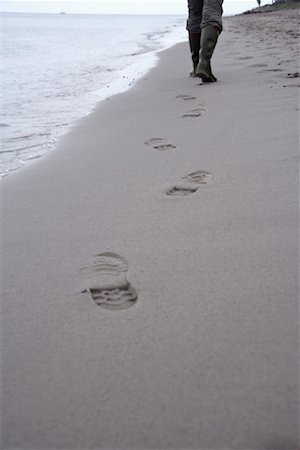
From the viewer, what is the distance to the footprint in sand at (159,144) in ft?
7.20

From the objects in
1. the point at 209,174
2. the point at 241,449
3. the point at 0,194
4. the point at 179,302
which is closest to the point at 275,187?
the point at 209,174

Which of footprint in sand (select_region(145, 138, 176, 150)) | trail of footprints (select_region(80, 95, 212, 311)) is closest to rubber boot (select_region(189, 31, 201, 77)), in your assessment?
footprint in sand (select_region(145, 138, 176, 150))

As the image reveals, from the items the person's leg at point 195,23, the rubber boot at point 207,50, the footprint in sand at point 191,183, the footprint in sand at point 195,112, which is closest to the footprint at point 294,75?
the rubber boot at point 207,50

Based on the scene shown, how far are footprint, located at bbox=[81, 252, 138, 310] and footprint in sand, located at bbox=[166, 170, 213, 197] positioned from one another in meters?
0.50

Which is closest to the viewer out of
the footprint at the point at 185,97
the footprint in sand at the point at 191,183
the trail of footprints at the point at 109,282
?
the trail of footprints at the point at 109,282

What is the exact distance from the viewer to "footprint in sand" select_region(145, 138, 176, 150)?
86.4 inches

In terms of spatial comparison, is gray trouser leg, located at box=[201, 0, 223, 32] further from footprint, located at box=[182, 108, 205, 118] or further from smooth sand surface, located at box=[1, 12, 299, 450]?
smooth sand surface, located at box=[1, 12, 299, 450]

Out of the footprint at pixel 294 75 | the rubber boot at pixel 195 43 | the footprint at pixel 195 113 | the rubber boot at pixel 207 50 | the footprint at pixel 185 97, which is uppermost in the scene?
the rubber boot at pixel 195 43

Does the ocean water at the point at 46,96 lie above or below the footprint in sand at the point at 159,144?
above

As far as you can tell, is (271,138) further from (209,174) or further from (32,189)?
(32,189)

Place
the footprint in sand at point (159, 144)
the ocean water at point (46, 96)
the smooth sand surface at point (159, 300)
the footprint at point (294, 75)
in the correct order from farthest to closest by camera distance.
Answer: the footprint at point (294, 75), the ocean water at point (46, 96), the footprint in sand at point (159, 144), the smooth sand surface at point (159, 300)

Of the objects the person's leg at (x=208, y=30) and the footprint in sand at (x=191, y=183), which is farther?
the person's leg at (x=208, y=30)

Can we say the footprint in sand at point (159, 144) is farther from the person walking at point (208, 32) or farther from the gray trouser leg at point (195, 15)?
the gray trouser leg at point (195, 15)

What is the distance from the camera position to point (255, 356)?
841 millimetres
